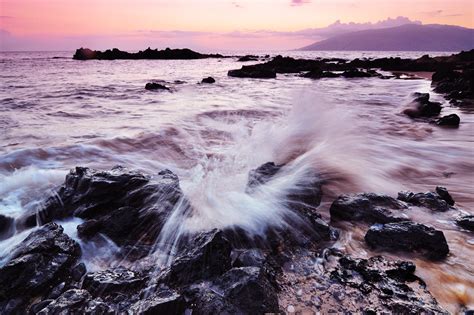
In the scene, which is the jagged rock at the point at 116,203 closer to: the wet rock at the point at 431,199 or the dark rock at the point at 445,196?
the wet rock at the point at 431,199

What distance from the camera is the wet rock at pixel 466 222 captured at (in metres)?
3.53

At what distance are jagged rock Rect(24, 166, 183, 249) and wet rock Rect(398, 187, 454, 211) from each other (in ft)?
9.62

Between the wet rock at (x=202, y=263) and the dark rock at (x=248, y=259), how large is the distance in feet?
0.28

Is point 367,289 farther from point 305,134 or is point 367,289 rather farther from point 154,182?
point 305,134

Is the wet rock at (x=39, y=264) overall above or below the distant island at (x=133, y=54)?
below

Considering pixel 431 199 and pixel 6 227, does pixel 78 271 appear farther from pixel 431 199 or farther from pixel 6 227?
pixel 431 199

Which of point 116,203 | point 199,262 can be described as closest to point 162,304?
point 199,262

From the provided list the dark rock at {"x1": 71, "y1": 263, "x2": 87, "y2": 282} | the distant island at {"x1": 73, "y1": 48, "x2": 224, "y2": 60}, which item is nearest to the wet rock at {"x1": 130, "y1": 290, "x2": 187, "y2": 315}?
the dark rock at {"x1": 71, "y1": 263, "x2": 87, "y2": 282}

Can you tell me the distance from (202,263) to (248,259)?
15.9 inches

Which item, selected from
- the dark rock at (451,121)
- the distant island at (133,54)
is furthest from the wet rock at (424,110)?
the distant island at (133,54)

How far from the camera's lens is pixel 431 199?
13.4 feet

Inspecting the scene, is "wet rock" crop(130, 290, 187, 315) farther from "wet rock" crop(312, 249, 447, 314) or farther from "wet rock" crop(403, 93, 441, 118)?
"wet rock" crop(403, 93, 441, 118)

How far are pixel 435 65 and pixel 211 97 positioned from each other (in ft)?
96.3

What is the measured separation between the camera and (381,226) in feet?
11.1
